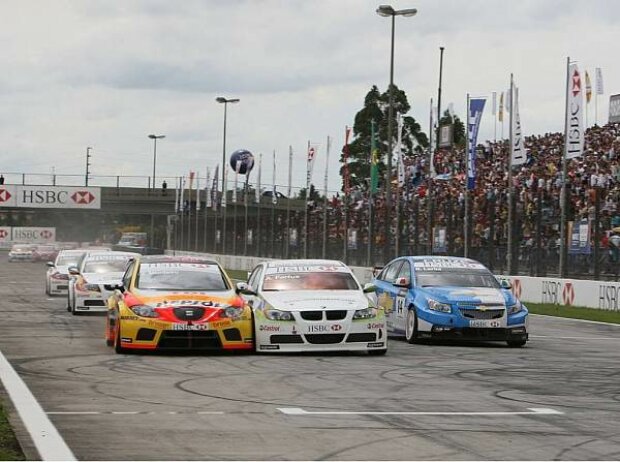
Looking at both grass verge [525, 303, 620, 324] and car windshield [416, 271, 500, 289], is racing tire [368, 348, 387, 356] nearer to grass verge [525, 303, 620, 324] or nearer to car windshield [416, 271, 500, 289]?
car windshield [416, 271, 500, 289]

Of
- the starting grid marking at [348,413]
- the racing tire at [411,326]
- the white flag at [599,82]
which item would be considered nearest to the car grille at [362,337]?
the racing tire at [411,326]

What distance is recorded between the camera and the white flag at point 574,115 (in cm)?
3359

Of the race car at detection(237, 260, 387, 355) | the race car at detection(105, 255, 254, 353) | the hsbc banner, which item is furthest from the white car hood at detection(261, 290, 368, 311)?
the hsbc banner

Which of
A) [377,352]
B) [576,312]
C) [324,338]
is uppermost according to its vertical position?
[576,312]

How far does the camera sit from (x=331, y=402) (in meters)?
11.7

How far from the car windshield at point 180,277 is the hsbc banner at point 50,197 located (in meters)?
78.6

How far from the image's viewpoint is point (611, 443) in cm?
925

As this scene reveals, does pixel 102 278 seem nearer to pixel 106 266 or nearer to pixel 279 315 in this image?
pixel 106 266

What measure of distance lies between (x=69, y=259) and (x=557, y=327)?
14545 millimetres

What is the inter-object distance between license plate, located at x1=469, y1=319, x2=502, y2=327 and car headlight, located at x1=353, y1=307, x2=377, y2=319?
2394mm

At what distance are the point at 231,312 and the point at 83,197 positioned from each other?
81188 mm

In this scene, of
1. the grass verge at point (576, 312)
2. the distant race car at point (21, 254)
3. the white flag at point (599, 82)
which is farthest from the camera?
the distant race car at point (21, 254)

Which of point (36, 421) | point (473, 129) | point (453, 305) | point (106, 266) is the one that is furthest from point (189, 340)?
point (473, 129)

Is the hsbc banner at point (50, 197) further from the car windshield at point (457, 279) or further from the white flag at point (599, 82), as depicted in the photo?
the car windshield at point (457, 279)
